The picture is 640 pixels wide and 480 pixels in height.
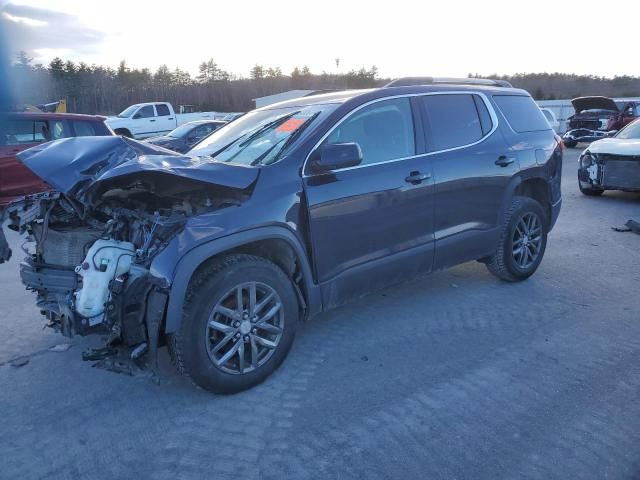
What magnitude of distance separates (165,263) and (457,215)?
2.63 metres

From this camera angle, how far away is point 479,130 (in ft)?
16.1

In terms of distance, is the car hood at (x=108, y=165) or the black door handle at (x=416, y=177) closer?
the car hood at (x=108, y=165)

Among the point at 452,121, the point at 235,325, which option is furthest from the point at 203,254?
the point at 452,121

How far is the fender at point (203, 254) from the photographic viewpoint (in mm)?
3053

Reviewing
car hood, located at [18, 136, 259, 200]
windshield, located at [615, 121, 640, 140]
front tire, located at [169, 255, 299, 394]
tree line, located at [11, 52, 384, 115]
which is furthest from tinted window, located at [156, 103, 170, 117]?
front tire, located at [169, 255, 299, 394]

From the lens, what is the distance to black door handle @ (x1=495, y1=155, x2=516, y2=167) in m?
4.92

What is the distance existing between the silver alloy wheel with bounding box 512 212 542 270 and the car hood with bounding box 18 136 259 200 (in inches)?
120

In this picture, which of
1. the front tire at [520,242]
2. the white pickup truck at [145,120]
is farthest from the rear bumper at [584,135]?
the front tire at [520,242]

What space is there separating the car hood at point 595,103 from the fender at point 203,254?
19.5 metres

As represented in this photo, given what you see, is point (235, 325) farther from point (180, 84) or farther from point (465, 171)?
point (180, 84)

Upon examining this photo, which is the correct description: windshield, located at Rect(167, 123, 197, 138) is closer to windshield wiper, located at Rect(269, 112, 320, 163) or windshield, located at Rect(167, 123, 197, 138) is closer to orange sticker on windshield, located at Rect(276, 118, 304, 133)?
orange sticker on windshield, located at Rect(276, 118, 304, 133)

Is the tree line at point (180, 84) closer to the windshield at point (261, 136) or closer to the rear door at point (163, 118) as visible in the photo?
the rear door at point (163, 118)

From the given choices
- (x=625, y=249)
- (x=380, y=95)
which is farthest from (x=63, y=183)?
(x=625, y=249)

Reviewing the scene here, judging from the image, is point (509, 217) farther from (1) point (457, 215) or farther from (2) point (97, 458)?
(2) point (97, 458)
